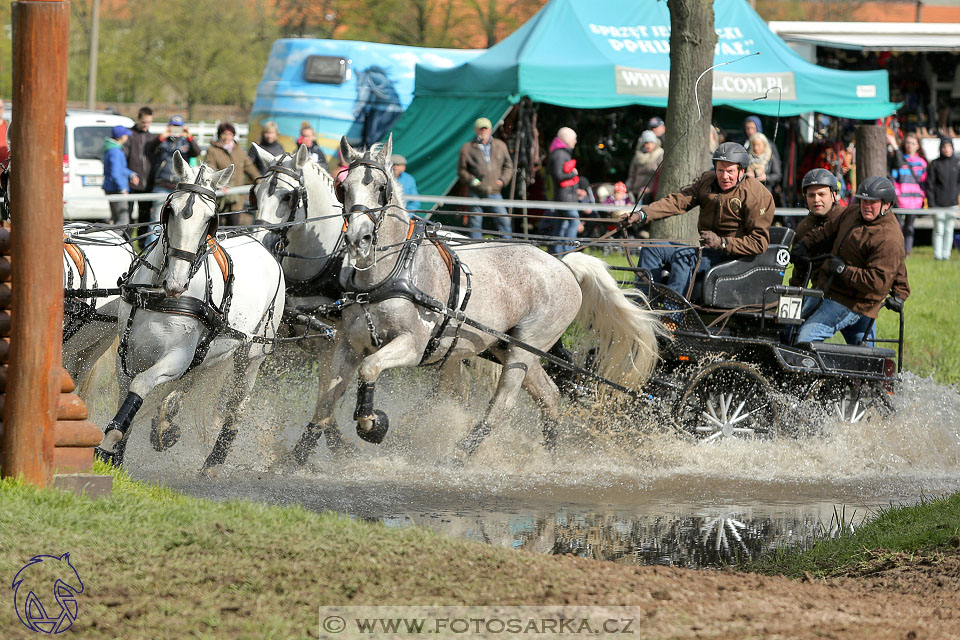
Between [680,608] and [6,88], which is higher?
[6,88]

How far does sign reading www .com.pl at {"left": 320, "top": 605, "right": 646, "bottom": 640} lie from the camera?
3988 millimetres

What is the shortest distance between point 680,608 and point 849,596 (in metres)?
0.83

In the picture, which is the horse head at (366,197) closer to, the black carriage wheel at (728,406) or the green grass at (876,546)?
the black carriage wheel at (728,406)

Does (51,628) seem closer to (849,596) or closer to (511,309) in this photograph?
(849,596)

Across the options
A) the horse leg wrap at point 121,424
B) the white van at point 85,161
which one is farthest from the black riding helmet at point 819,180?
the white van at point 85,161

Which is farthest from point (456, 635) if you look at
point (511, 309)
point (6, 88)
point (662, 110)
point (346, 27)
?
point (6, 88)

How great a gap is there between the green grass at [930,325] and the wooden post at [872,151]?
1489 millimetres

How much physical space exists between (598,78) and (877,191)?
846 cm

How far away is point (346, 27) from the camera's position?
40688 millimetres

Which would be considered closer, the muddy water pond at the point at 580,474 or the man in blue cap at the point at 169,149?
the muddy water pond at the point at 580,474

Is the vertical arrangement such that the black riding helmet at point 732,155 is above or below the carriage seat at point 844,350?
above

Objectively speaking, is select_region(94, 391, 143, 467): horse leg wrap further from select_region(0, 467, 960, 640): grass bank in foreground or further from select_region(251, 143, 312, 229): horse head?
select_region(251, 143, 312, 229): horse head

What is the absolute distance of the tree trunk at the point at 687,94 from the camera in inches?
396

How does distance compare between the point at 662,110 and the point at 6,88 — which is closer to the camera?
the point at 662,110
